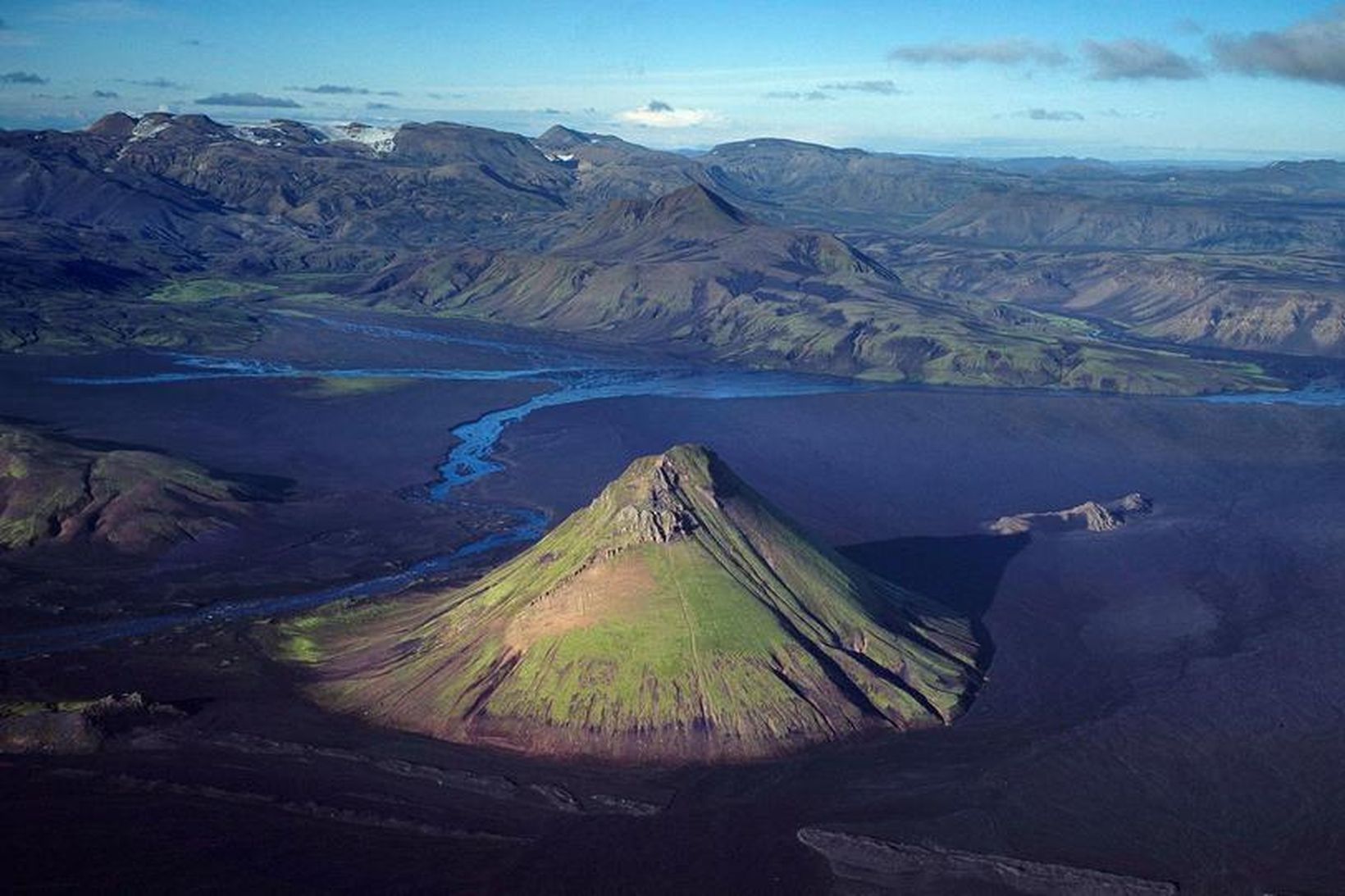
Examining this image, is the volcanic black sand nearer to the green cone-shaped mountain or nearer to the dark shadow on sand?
the dark shadow on sand

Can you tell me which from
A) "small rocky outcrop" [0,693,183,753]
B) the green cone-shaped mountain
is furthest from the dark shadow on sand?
"small rocky outcrop" [0,693,183,753]

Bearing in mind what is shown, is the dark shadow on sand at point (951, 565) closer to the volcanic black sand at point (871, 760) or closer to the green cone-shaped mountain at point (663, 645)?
the volcanic black sand at point (871, 760)

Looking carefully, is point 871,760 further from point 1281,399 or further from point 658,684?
point 1281,399

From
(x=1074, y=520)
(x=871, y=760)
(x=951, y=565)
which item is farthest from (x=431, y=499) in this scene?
(x=871, y=760)

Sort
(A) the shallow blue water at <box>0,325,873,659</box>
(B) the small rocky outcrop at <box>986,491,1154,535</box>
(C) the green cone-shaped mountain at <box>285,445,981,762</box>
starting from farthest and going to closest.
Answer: (B) the small rocky outcrop at <box>986,491,1154,535</box> < (A) the shallow blue water at <box>0,325,873,659</box> < (C) the green cone-shaped mountain at <box>285,445,981,762</box>

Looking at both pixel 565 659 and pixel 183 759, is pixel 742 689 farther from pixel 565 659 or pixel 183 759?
pixel 183 759

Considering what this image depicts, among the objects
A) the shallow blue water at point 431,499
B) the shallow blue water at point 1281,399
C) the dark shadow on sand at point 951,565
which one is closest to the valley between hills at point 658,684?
the dark shadow on sand at point 951,565

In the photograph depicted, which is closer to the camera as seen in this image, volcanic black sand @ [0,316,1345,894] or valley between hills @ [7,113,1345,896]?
volcanic black sand @ [0,316,1345,894]
